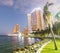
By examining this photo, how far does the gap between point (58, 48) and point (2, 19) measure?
1072 millimetres

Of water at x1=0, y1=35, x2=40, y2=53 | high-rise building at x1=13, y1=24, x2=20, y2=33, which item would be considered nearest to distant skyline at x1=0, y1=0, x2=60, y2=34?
high-rise building at x1=13, y1=24, x2=20, y2=33

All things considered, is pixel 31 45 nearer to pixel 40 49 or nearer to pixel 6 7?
pixel 40 49

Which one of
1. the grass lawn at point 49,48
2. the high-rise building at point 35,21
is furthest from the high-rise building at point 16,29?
the grass lawn at point 49,48

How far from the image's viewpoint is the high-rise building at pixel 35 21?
9.67 feet

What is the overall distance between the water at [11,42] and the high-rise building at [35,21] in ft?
0.80

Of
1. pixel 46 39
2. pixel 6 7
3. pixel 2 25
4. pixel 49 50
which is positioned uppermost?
pixel 6 7

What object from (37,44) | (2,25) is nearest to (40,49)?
(37,44)

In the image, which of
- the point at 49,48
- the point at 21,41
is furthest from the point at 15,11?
the point at 49,48

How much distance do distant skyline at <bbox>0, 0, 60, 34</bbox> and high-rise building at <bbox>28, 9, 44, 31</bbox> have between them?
72mm

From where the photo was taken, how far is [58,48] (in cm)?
290

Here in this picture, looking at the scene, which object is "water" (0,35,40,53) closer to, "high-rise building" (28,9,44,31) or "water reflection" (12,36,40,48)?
"water reflection" (12,36,40,48)

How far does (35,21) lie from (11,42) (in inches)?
22.5

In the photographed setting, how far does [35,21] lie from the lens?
9.74 ft

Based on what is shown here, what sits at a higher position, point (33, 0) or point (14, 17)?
point (33, 0)
